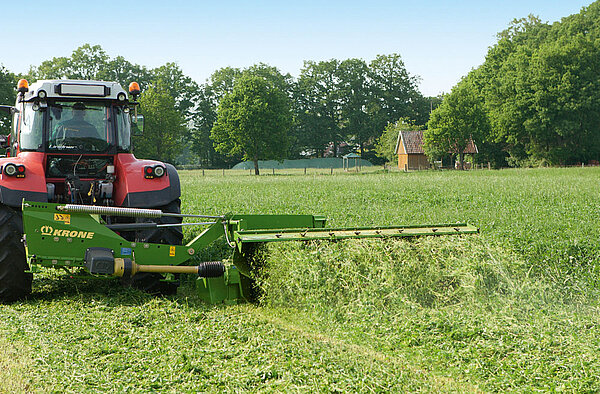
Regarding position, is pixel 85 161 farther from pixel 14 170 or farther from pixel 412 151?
pixel 412 151

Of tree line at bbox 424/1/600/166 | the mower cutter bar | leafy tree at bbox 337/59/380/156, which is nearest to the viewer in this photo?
the mower cutter bar

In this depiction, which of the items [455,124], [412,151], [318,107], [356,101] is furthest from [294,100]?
[455,124]

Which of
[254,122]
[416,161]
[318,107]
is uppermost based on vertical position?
[318,107]

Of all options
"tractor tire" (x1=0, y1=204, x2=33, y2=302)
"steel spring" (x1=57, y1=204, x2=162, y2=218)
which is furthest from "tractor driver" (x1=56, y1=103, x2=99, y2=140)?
"steel spring" (x1=57, y1=204, x2=162, y2=218)

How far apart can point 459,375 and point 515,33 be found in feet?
257

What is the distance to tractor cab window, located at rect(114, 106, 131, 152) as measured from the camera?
7165 millimetres

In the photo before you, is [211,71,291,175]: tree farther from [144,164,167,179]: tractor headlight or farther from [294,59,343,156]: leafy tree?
[144,164,167,179]: tractor headlight

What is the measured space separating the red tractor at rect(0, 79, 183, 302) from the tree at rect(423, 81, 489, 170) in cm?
5115

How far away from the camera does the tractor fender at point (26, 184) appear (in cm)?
594

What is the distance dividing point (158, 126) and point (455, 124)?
30926 millimetres

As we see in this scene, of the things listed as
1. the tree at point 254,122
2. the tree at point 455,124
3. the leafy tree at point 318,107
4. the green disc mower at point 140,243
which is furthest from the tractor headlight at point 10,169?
the leafy tree at point 318,107

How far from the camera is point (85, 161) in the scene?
23.0ft

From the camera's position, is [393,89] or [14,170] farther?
[393,89]

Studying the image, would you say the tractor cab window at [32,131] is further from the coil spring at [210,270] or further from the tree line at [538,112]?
the tree line at [538,112]
